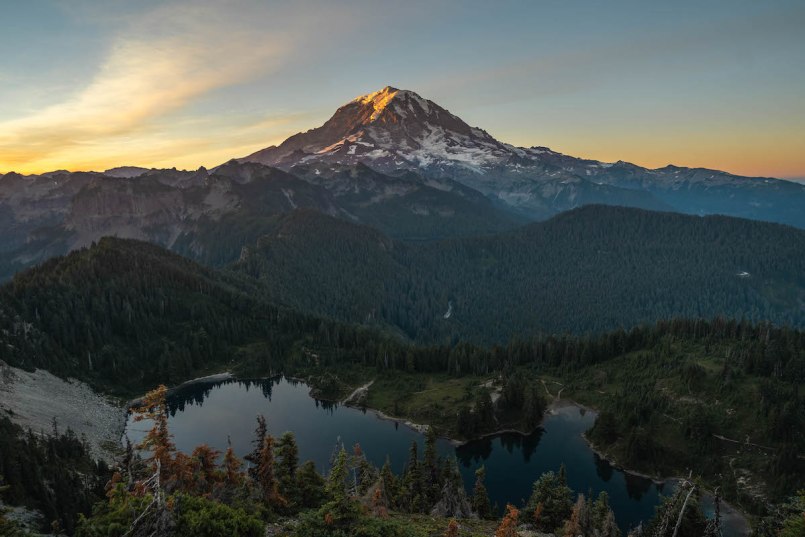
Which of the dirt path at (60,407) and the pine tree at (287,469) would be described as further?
the dirt path at (60,407)

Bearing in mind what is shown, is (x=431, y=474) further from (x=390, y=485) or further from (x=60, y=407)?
(x=60, y=407)

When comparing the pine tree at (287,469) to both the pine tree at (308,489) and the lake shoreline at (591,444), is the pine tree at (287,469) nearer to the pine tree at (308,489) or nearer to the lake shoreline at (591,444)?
the pine tree at (308,489)

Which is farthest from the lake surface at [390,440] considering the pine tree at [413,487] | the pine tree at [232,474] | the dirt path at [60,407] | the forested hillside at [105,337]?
the pine tree at [232,474]

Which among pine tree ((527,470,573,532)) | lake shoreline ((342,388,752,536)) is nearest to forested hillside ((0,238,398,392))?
lake shoreline ((342,388,752,536))

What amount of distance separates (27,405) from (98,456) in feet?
81.3

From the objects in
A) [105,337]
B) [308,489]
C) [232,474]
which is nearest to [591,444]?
[308,489]

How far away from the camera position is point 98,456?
106750mm

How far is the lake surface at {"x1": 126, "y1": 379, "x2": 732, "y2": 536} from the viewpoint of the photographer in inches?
4304

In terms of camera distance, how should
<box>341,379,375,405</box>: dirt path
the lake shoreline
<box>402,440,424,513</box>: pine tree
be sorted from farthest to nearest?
1. <box>341,379,375,405</box>: dirt path
2. the lake shoreline
3. <box>402,440,424,513</box>: pine tree

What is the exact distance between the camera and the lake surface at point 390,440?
109 metres

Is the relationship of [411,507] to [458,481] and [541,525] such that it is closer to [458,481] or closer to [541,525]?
[458,481]

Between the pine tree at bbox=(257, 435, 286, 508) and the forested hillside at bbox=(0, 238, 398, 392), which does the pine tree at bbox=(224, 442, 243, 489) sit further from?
the forested hillside at bbox=(0, 238, 398, 392)

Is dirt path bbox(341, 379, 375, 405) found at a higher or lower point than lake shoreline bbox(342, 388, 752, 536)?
higher

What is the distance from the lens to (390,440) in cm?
13200
